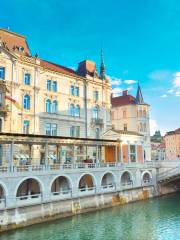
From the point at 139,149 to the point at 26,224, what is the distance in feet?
83.1

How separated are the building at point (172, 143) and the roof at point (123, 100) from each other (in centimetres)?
4509

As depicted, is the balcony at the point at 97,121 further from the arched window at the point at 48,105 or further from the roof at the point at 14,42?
the roof at the point at 14,42

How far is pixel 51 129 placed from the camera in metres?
40.8

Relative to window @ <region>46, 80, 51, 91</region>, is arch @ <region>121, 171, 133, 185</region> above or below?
below

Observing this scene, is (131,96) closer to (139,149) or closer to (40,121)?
(139,149)

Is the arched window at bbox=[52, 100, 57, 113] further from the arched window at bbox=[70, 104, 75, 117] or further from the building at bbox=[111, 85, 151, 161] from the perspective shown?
the building at bbox=[111, 85, 151, 161]

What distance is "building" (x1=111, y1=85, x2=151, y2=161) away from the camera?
62.0 m

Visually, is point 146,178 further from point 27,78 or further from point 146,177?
point 27,78

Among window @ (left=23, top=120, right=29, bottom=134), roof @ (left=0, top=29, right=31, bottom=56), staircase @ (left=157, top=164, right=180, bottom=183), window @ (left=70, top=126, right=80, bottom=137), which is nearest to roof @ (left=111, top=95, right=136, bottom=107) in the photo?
window @ (left=70, top=126, right=80, bottom=137)

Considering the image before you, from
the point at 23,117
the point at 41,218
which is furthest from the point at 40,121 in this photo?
the point at 41,218

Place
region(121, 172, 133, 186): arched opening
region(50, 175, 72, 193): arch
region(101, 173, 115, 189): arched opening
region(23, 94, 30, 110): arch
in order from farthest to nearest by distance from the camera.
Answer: region(121, 172, 133, 186): arched opening
region(23, 94, 30, 110): arch
region(101, 173, 115, 189): arched opening
region(50, 175, 72, 193): arch

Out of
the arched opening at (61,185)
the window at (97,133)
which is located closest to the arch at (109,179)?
the arched opening at (61,185)

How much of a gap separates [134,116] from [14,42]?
110 ft

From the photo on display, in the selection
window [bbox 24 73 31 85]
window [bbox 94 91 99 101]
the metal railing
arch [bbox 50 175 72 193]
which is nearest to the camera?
the metal railing
